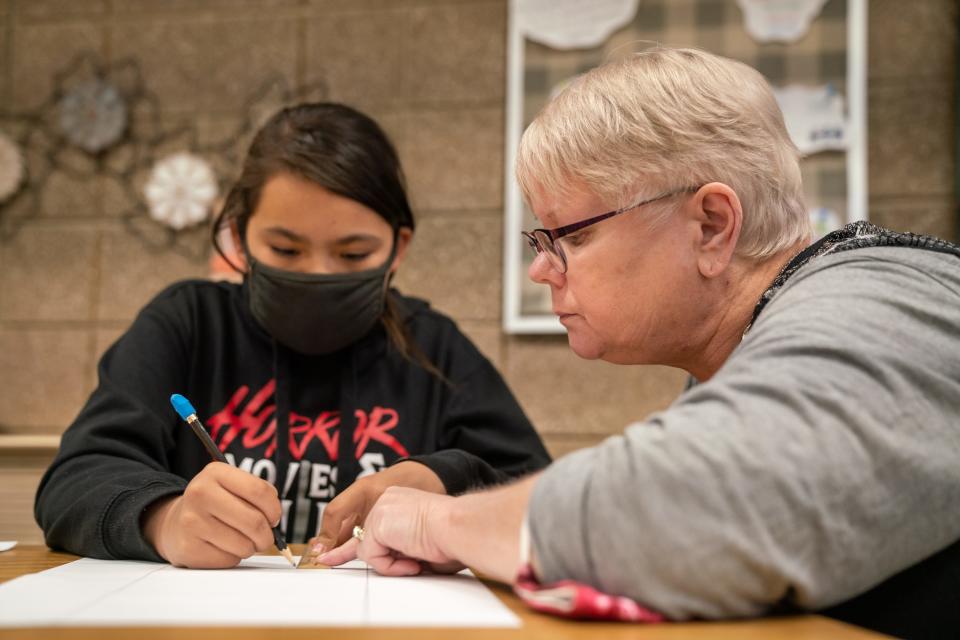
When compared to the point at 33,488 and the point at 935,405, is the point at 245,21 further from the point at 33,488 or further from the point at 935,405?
the point at 935,405

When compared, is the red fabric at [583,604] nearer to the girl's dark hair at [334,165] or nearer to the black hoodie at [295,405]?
the black hoodie at [295,405]

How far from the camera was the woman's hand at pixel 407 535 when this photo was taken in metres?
0.87

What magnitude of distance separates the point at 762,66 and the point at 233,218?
2.04m

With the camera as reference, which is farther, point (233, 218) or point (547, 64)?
point (547, 64)

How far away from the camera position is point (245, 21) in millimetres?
3254

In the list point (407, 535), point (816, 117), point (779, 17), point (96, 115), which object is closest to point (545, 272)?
point (407, 535)

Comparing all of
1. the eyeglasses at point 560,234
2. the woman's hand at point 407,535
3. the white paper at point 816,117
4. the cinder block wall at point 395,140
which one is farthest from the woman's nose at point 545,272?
the white paper at point 816,117

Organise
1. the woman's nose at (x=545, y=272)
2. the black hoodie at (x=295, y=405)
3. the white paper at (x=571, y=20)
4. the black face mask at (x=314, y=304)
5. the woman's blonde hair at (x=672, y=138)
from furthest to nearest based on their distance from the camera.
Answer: the white paper at (x=571, y=20)
the black face mask at (x=314, y=304)
the black hoodie at (x=295, y=405)
the woman's nose at (x=545, y=272)
the woman's blonde hair at (x=672, y=138)

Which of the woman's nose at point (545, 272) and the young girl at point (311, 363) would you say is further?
the young girl at point (311, 363)

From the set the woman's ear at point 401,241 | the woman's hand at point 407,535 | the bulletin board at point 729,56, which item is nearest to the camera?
the woman's hand at point 407,535

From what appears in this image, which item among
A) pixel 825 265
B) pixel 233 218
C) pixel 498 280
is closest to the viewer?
pixel 825 265

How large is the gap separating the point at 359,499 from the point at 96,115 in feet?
8.85

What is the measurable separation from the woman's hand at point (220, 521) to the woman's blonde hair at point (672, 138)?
517 mm

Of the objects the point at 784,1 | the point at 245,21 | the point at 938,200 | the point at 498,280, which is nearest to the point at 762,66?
the point at 784,1
